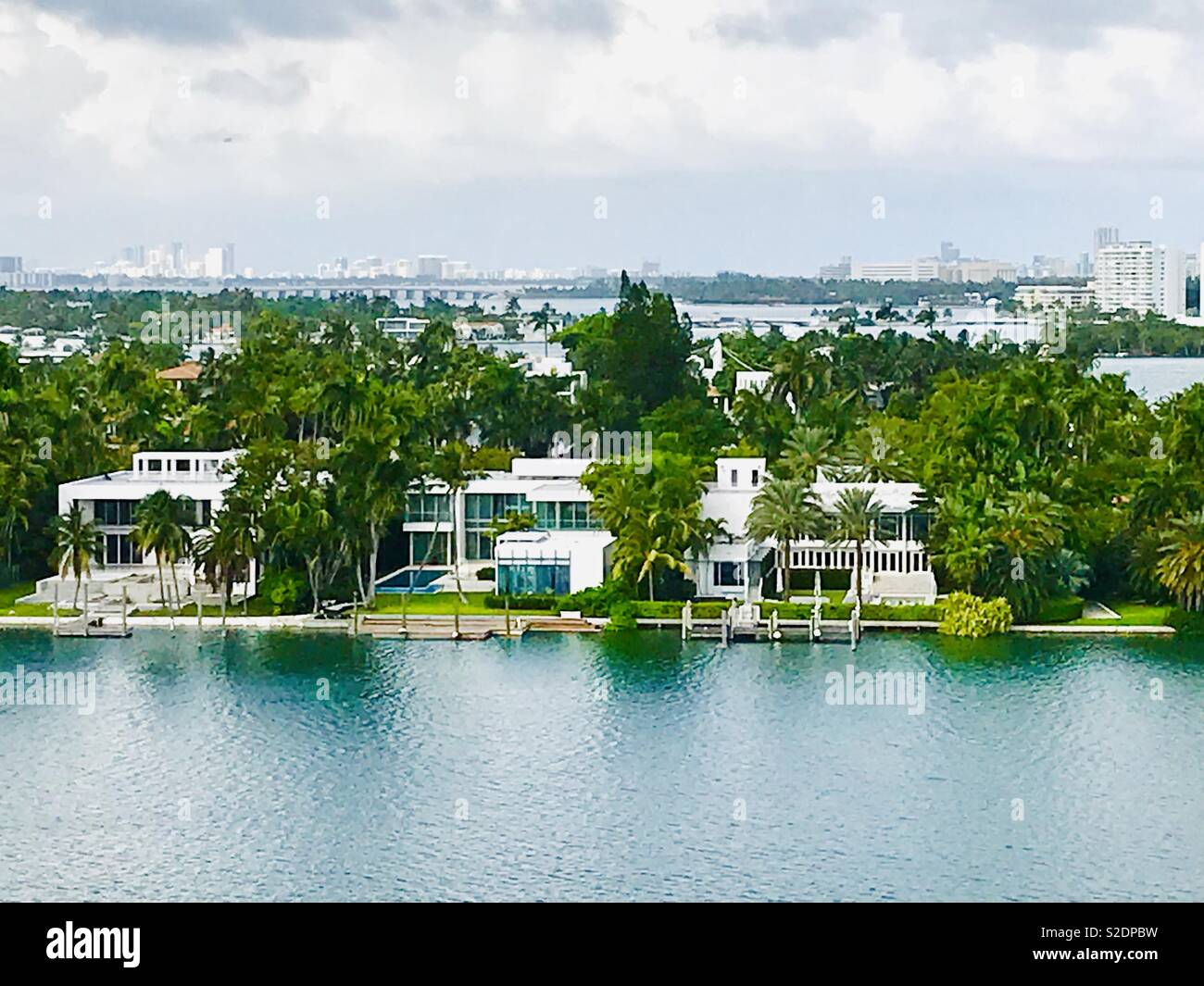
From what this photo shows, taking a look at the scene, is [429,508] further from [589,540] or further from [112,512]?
[112,512]

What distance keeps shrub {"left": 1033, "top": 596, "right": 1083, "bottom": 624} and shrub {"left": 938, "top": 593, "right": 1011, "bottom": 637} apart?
54 centimetres

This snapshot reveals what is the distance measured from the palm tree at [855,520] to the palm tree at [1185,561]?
3.34 m

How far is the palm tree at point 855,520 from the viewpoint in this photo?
22438mm

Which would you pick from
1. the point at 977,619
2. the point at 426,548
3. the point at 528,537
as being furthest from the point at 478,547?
the point at 977,619

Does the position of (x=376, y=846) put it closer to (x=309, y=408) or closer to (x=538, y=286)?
(x=309, y=408)

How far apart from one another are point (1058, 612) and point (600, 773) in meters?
8.12

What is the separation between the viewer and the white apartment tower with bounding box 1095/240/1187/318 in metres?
94.9

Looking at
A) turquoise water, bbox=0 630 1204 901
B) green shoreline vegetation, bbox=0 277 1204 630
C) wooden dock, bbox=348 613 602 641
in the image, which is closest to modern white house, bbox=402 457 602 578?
green shoreline vegetation, bbox=0 277 1204 630

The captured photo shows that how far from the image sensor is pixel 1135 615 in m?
22.0

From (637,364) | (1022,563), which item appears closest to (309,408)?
(637,364)

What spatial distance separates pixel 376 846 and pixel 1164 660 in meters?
9.69

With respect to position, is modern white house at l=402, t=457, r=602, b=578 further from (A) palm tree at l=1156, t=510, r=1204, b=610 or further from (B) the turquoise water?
(A) palm tree at l=1156, t=510, r=1204, b=610

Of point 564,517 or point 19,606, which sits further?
point 564,517

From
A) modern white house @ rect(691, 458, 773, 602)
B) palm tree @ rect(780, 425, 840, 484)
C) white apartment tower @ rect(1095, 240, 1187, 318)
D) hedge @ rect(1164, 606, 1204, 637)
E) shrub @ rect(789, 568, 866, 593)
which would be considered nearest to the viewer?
hedge @ rect(1164, 606, 1204, 637)
